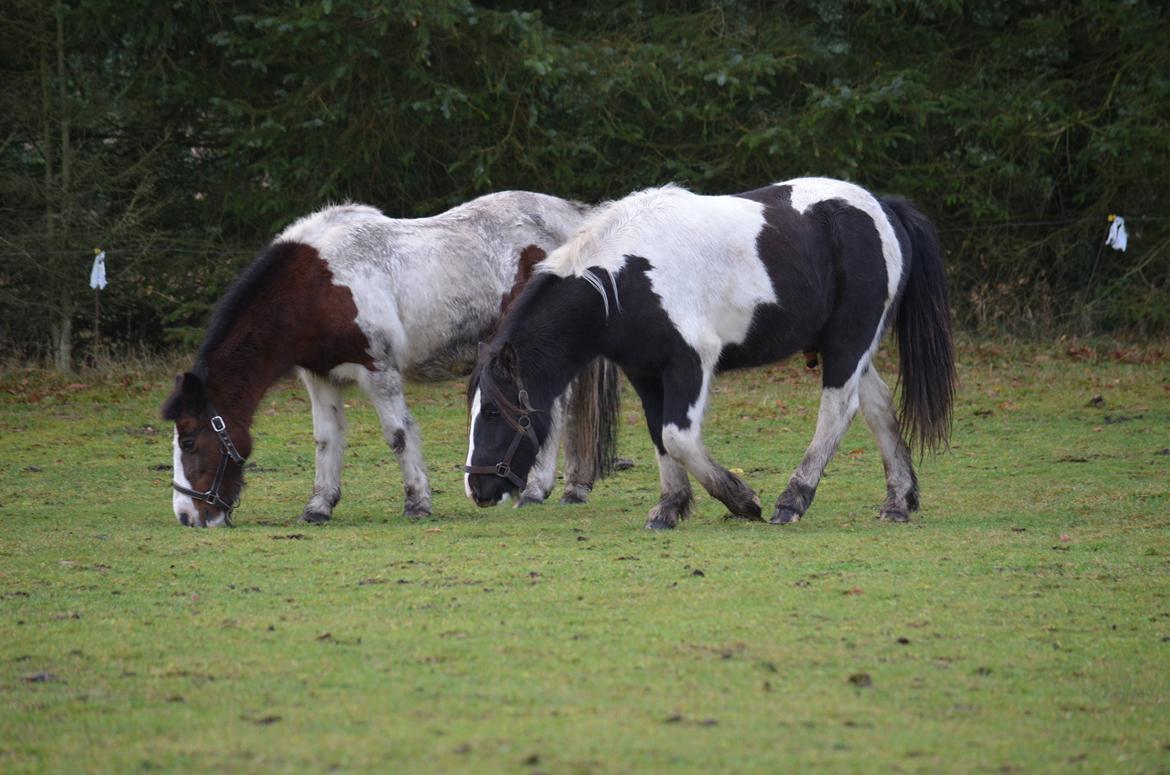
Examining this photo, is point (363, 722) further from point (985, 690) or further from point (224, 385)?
point (224, 385)

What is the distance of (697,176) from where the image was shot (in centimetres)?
1830

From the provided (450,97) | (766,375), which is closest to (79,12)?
(450,97)

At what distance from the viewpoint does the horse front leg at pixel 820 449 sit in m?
9.01

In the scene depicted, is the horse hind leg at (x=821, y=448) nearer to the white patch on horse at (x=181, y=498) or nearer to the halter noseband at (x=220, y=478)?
the halter noseband at (x=220, y=478)

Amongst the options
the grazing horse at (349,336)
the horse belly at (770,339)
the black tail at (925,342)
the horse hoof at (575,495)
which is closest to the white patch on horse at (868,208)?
the black tail at (925,342)

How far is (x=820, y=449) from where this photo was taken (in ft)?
29.8

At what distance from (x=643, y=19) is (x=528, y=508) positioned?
36.8 feet

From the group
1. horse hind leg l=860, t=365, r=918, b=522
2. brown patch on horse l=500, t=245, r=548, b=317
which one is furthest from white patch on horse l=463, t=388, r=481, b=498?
horse hind leg l=860, t=365, r=918, b=522

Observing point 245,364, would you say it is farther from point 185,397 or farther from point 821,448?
point 821,448

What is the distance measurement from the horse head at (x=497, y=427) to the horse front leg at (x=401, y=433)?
4.48ft

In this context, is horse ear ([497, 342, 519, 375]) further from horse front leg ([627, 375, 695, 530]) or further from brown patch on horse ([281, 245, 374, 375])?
brown patch on horse ([281, 245, 374, 375])

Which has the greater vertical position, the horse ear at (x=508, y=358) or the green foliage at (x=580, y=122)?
the green foliage at (x=580, y=122)

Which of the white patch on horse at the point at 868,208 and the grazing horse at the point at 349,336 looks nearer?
the white patch on horse at the point at 868,208

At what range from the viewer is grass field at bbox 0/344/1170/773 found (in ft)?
14.4
